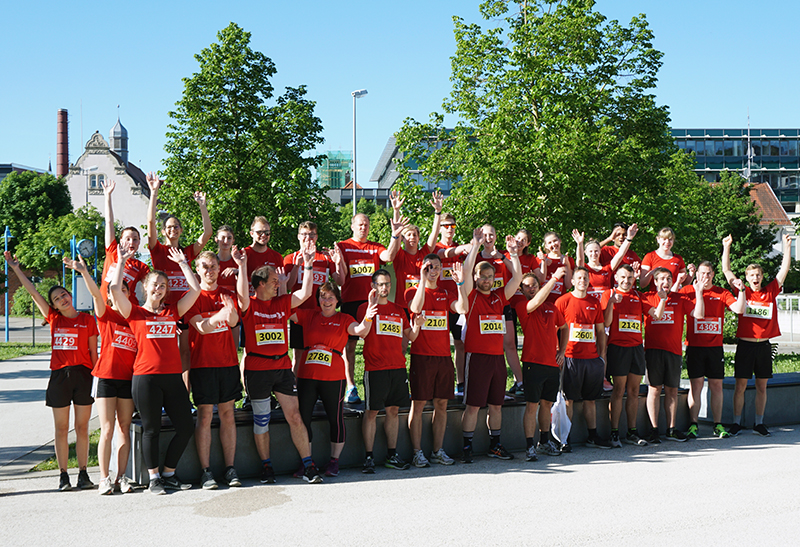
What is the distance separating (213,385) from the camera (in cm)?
673

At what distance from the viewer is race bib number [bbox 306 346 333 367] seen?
7089mm

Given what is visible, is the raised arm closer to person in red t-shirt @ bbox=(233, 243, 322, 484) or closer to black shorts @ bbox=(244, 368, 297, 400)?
person in red t-shirt @ bbox=(233, 243, 322, 484)

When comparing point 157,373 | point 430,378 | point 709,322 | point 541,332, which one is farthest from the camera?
point 709,322

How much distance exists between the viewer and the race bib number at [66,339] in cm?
675

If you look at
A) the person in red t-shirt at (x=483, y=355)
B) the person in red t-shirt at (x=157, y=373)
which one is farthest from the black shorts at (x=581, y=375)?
the person in red t-shirt at (x=157, y=373)

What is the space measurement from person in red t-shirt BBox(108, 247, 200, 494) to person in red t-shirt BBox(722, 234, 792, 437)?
671 centimetres

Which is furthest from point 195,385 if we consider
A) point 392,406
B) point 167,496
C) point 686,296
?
point 686,296

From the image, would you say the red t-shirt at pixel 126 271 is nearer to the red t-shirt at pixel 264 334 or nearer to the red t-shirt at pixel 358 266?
the red t-shirt at pixel 264 334

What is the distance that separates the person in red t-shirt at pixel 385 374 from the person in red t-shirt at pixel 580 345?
1818mm

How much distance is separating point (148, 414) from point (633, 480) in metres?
4.44

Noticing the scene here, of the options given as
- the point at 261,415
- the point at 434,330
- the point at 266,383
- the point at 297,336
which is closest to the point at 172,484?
the point at 261,415

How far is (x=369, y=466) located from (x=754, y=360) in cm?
528

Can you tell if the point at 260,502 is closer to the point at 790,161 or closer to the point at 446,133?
the point at 446,133

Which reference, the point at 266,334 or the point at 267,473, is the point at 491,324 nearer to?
the point at 266,334
